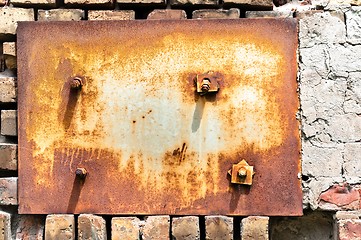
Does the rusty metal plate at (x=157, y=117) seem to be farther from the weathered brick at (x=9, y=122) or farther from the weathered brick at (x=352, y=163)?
the weathered brick at (x=352, y=163)

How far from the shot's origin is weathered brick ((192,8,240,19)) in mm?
1724

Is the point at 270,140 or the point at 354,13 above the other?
the point at 354,13

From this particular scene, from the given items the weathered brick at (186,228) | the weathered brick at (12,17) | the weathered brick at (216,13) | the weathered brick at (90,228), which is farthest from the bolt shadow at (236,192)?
the weathered brick at (12,17)

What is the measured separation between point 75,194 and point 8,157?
0.87 feet

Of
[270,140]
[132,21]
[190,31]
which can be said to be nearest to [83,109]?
[132,21]

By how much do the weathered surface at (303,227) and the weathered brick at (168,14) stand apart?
75cm

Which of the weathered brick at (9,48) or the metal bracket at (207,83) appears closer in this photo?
the metal bracket at (207,83)

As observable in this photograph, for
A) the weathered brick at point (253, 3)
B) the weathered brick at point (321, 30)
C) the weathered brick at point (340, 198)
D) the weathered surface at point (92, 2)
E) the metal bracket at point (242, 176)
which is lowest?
the weathered brick at point (340, 198)

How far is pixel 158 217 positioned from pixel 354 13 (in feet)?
3.05

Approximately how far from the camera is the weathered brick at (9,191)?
175cm

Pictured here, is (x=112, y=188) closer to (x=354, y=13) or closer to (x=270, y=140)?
(x=270, y=140)

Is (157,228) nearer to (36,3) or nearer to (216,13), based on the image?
(216,13)

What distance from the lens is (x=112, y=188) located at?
171 centimetres

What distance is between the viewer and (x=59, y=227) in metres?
1.71
